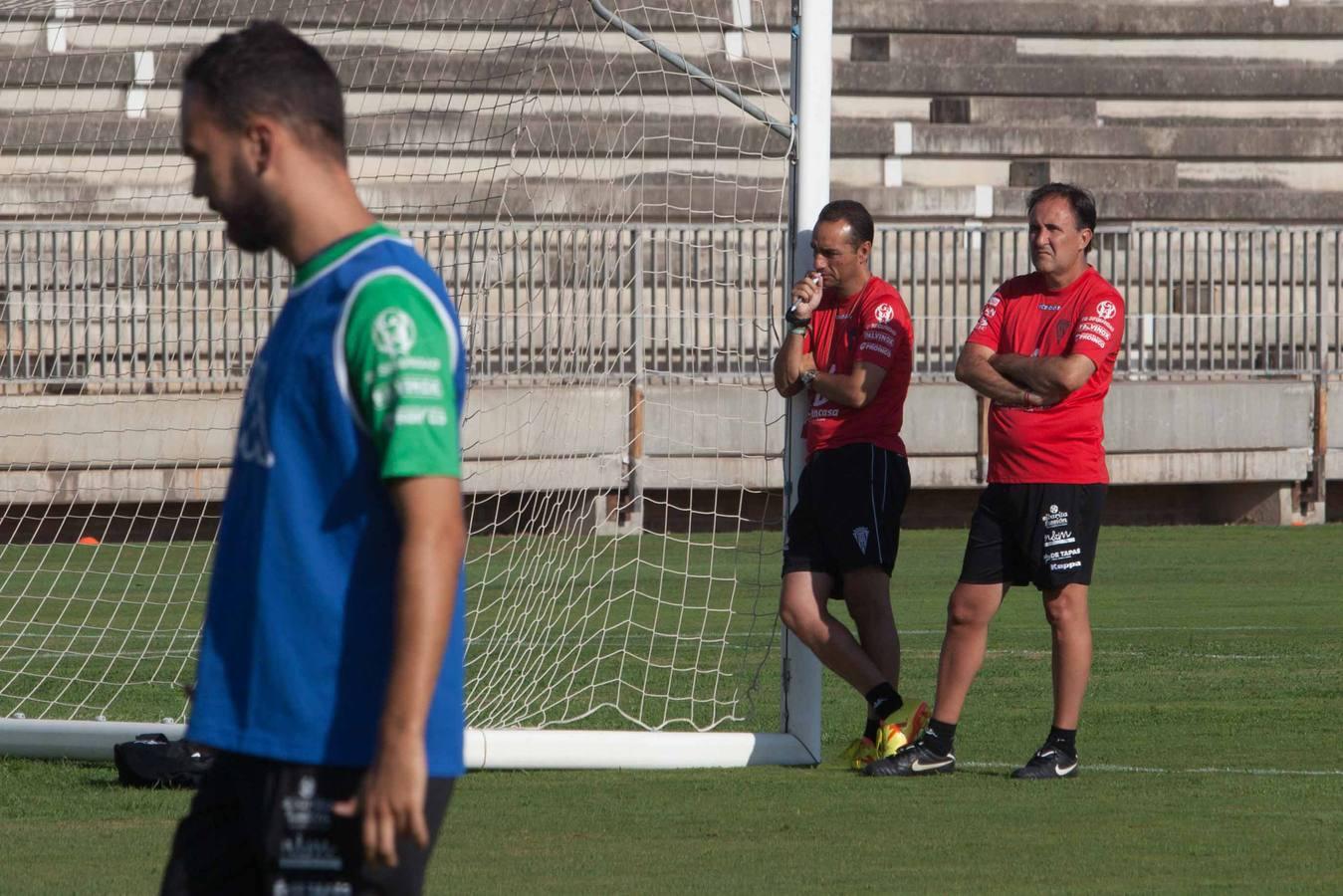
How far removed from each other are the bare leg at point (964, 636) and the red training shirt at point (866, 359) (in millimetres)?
617

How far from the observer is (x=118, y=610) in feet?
38.2

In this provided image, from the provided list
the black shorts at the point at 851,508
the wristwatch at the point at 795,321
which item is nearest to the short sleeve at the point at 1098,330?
the black shorts at the point at 851,508

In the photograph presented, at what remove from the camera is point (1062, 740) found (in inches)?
261

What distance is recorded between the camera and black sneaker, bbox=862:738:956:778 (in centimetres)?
678

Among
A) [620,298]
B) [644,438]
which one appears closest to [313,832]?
[620,298]

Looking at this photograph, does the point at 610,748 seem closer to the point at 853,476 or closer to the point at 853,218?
the point at 853,476

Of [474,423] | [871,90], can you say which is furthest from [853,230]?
[871,90]

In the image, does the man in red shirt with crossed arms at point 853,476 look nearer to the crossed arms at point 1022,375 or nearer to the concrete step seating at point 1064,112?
the crossed arms at point 1022,375

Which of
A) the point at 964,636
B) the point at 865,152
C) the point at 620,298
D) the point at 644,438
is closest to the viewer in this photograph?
the point at 964,636

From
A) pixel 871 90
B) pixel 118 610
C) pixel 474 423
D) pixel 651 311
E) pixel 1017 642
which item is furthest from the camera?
pixel 871 90

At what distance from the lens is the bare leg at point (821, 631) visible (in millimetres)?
6891

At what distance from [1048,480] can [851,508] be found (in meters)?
0.69

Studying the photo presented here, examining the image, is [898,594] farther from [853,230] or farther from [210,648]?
[210,648]

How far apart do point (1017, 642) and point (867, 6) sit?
14462 millimetres
